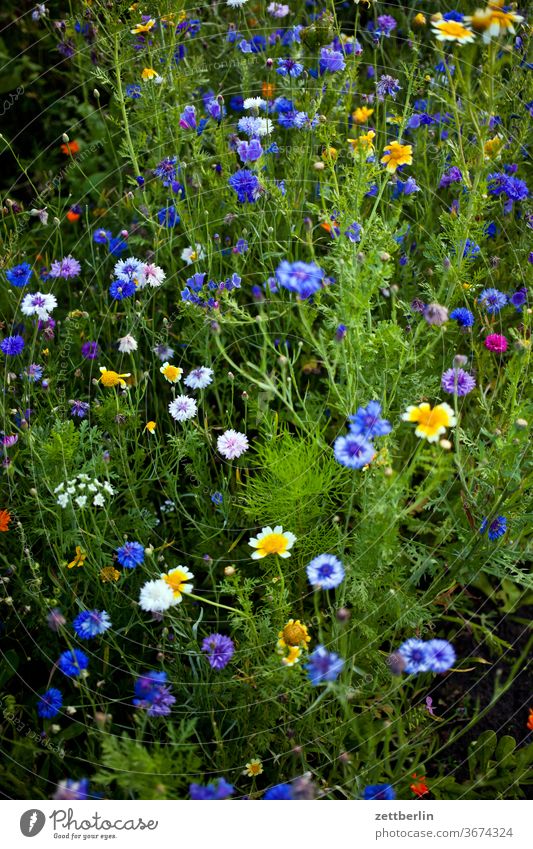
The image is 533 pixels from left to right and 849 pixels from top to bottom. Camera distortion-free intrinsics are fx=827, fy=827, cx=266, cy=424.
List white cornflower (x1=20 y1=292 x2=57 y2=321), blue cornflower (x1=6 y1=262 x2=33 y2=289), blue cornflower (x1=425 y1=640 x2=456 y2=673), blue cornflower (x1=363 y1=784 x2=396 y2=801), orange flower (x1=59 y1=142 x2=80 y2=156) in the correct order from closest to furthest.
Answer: blue cornflower (x1=425 y1=640 x2=456 y2=673) < blue cornflower (x1=363 y1=784 x2=396 y2=801) < white cornflower (x1=20 y1=292 x2=57 y2=321) < blue cornflower (x1=6 y1=262 x2=33 y2=289) < orange flower (x1=59 y1=142 x2=80 y2=156)

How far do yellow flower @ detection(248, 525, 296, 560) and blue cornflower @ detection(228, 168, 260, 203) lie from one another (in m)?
0.90

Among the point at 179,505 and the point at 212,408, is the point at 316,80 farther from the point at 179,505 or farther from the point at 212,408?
the point at 179,505

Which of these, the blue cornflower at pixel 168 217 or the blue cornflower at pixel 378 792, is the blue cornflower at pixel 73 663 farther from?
the blue cornflower at pixel 168 217

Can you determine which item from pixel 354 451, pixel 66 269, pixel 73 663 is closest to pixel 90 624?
pixel 73 663

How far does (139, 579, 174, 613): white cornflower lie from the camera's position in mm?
1493

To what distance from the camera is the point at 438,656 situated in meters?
1.41

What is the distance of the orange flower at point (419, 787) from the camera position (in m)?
1.57

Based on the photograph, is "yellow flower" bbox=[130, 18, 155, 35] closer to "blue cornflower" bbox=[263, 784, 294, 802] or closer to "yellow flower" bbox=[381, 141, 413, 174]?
"yellow flower" bbox=[381, 141, 413, 174]

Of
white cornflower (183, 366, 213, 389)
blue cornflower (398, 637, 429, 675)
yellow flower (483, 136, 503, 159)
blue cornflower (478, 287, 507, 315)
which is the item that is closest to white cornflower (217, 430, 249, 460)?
white cornflower (183, 366, 213, 389)

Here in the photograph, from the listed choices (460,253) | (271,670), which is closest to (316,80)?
(460,253)

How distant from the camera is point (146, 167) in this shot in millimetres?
2416

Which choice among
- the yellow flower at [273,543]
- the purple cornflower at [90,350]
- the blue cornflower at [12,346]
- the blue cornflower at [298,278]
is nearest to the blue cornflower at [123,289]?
the purple cornflower at [90,350]
